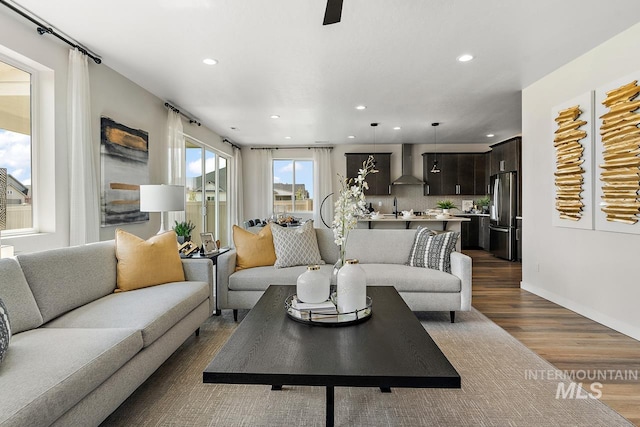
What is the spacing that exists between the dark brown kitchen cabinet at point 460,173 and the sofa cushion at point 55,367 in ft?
26.4

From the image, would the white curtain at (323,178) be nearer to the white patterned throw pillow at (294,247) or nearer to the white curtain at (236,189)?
the white curtain at (236,189)

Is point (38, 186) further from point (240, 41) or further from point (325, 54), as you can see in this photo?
point (325, 54)

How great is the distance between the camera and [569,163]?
3.73 m

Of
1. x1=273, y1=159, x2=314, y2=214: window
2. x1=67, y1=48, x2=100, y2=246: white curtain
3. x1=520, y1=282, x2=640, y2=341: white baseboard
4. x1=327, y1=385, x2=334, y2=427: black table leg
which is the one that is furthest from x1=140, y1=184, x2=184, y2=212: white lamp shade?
x1=273, y1=159, x2=314, y2=214: window

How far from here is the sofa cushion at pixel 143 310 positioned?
196 centimetres

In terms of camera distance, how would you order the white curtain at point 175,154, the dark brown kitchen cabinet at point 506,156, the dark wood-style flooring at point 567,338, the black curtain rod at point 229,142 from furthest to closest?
the black curtain rod at point 229,142 → the dark brown kitchen cabinet at point 506,156 → the white curtain at point 175,154 → the dark wood-style flooring at point 567,338

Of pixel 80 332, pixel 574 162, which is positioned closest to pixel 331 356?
pixel 80 332

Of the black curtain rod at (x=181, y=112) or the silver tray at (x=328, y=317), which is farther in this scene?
the black curtain rod at (x=181, y=112)

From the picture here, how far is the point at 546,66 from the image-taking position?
383cm

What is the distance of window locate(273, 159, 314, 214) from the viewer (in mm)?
9172

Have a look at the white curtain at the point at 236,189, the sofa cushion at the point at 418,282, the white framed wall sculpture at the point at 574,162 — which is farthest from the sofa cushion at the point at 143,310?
the white curtain at the point at 236,189

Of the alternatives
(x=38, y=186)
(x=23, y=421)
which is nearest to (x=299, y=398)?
(x=23, y=421)

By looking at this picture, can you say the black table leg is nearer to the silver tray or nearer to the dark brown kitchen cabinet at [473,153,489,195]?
the silver tray

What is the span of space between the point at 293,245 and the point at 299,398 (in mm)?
1708
